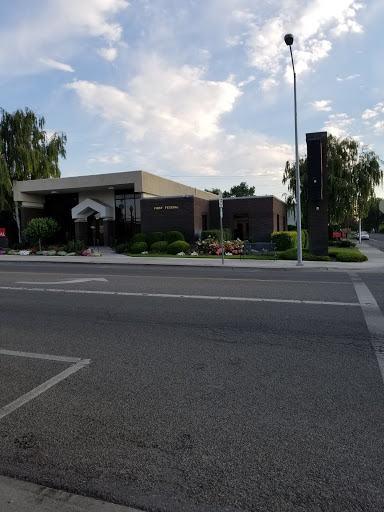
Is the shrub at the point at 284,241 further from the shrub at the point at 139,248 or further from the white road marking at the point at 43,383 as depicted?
the white road marking at the point at 43,383

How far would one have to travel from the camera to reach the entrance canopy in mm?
32375

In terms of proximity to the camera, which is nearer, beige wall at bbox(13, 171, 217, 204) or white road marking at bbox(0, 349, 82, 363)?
white road marking at bbox(0, 349, 82, 363)

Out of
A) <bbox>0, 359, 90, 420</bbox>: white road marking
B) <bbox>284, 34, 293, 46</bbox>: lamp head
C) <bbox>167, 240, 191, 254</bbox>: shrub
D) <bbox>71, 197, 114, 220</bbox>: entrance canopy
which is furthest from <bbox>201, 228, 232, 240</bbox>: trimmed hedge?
<bbox>0, 359, 90, 420</bbox>: white road marking

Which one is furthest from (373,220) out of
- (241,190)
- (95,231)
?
(95,231)

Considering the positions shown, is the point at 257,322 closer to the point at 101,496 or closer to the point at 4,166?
the point at 101,496

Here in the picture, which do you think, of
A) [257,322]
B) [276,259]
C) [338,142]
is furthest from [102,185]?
[257,322]

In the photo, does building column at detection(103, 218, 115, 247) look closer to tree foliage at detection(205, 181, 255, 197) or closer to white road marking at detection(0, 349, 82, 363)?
white road marking at detection(0, 349, 82, 363)

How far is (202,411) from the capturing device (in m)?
3.66

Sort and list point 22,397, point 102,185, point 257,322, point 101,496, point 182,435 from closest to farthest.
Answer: point 101,496 < point 182,435 < point 22,397 < point 257,322 < point 102,185

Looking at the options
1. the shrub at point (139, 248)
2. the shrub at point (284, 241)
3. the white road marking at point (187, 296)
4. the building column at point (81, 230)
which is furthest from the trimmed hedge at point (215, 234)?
the white road marking at point (187, 296)

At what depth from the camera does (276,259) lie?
70.8 feet

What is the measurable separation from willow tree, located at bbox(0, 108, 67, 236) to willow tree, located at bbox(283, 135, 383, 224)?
74.8 ft

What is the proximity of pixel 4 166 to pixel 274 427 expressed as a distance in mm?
36129

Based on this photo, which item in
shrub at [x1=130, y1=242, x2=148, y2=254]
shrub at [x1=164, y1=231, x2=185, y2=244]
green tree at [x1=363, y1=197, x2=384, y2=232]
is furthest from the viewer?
green tree at [x1=363, y1=197, x2=384, y2=232]
